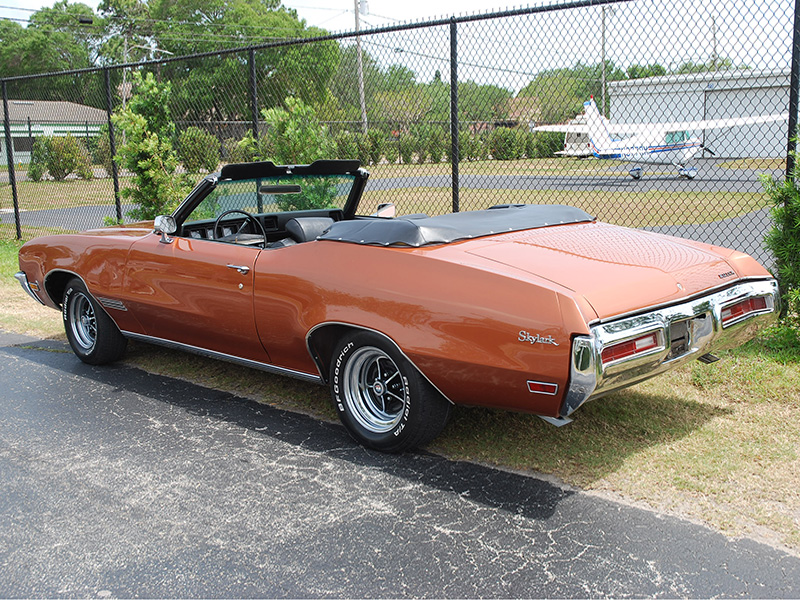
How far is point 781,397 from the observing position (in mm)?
4465

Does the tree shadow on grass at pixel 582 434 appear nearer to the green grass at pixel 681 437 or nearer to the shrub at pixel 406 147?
the green grass at pixel 681 437

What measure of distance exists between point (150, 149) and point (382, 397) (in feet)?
20.4

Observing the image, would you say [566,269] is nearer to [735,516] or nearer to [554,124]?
[735,516]

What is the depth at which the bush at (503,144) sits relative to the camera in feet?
26.4

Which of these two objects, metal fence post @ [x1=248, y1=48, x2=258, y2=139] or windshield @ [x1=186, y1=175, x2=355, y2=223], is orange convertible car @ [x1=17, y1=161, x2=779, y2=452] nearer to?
windshield @ [x1=186, y1=175, x2=355, y2=223]

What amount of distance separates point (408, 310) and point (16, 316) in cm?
555

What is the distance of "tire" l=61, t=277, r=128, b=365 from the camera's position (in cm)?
564

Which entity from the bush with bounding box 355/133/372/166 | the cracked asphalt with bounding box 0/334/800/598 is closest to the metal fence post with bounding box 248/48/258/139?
the bush with bounding box 355/133/372/166

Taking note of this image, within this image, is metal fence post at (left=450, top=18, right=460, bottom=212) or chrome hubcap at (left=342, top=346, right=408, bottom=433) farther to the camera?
metal fence post at (left=450, top=18, right=460, bottom=212)

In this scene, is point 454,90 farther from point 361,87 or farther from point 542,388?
point 542,388

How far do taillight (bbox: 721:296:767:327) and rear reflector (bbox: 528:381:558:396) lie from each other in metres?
1.10

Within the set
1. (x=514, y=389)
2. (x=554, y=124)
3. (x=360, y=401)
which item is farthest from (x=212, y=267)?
(x=554, y=124)

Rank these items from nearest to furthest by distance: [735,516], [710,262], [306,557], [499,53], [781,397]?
1. [306,557]
2. [735,516]
3. [710,262]
4. [781,397]
5. [499,53]

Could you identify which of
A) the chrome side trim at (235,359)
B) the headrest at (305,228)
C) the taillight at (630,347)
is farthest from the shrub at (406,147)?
the taillight at (630,347)
